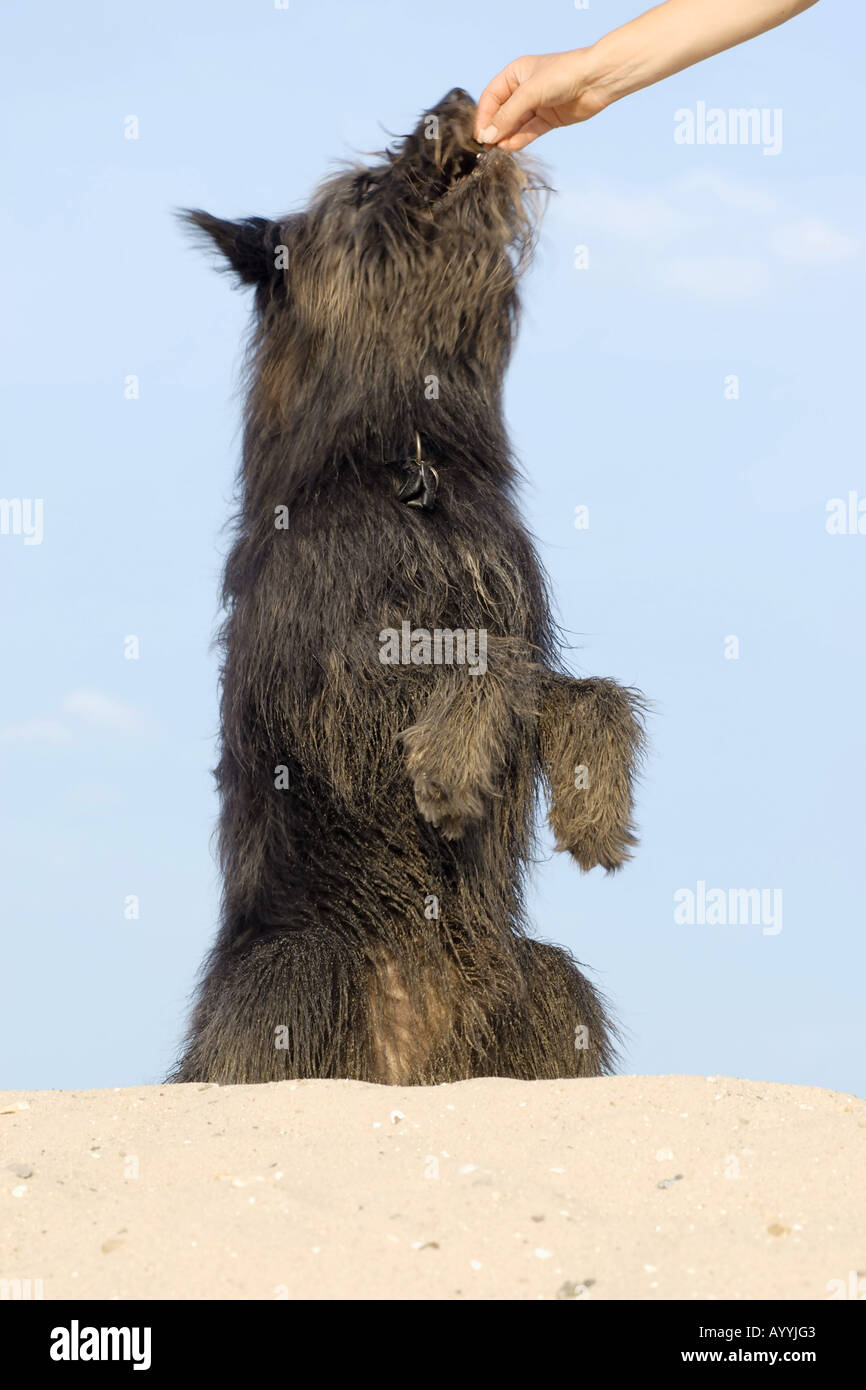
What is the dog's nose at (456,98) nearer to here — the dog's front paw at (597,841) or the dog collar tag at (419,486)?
the dog collar tag at (419,486)

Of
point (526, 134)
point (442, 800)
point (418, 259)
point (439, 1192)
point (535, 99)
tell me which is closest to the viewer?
point (439, 1192)

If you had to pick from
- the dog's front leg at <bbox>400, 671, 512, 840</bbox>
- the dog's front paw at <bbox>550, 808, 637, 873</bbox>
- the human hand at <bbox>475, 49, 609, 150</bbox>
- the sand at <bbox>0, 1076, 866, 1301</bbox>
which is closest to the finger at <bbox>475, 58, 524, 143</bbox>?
the human hand at <bbox>475, 49, 609, 150</bbox>

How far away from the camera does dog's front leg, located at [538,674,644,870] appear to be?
575 centimetres

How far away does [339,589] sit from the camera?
588cm

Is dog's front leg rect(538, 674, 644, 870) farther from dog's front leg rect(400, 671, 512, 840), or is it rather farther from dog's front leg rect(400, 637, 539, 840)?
dog's front leg rect(400, 671, 512, 840)

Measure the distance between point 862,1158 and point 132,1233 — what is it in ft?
7.29

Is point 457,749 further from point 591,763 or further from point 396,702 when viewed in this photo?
point 591,763

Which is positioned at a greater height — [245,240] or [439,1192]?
[245,240]

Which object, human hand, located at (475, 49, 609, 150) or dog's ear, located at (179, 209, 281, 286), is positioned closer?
human hand, located at (475, 49, 609, 150)

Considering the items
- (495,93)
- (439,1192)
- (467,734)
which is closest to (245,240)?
(495,93)

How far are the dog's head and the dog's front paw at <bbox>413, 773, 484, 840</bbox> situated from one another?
5.68 feet

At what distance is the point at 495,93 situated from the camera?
606 centimetres

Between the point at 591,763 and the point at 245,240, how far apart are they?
8.89 ft
